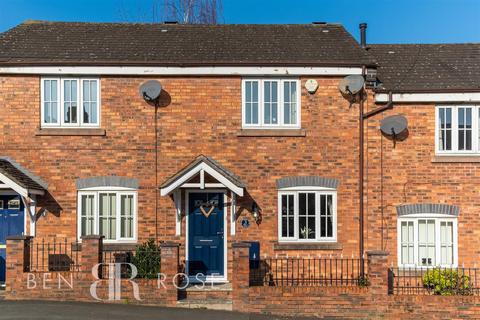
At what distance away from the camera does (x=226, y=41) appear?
1560cm

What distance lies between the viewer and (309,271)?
13680 millimetres

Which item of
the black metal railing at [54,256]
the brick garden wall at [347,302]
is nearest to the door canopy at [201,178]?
the brick garden wall at [347,302]

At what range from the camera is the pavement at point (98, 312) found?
10.9 metres

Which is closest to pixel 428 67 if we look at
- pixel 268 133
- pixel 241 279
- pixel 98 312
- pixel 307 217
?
pixel 268 133

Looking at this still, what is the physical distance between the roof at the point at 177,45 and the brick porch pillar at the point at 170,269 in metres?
4.63

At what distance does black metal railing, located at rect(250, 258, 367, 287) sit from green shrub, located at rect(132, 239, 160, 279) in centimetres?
225

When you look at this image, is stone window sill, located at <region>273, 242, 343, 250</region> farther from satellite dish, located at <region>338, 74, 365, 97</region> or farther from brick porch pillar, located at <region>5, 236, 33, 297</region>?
brick porch pillar, located at <region>5, 236, 33, 297</region>

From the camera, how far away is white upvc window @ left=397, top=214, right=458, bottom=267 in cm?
1391

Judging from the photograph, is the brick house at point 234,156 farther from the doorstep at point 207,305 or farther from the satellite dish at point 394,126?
the doorstep at point 207,305

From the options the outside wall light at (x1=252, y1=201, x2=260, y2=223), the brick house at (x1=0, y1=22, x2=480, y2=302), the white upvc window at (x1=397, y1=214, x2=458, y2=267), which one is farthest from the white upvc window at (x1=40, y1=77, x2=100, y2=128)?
the white upvc window at (x1=397, y1=214, x2=458, y2=267)

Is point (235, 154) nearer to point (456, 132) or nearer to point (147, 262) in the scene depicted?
point (147, 262)

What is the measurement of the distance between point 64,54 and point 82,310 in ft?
21.1

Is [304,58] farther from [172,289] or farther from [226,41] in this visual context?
[172,289]

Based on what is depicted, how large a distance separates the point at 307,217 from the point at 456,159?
12.9 feet
